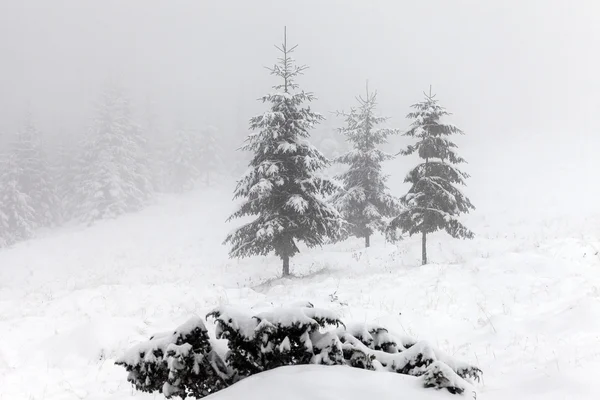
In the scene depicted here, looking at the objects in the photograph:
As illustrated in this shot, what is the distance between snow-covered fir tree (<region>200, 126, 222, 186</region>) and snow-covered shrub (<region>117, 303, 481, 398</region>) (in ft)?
184

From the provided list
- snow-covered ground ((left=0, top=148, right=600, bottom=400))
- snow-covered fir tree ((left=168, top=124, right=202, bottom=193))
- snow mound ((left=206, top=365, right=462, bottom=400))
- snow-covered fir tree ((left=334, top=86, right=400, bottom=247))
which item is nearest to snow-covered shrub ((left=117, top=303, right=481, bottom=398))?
snow mound ((left=206, top=365, right=462, bottom=400))

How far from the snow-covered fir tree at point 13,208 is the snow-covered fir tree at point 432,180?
39.9m

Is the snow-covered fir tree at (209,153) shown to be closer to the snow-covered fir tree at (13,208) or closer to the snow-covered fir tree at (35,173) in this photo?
the snow-covered fir tree at (35,173)

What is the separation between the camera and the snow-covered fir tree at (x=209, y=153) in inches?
2329

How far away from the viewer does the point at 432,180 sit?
1416cm

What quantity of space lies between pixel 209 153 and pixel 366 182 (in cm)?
4141

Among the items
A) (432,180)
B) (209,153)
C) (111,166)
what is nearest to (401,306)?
(432,180)

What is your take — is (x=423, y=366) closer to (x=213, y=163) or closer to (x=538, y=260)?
(x=538, y=260)

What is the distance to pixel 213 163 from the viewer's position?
59.8 metres

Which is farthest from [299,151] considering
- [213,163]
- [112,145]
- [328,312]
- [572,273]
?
[213,163]

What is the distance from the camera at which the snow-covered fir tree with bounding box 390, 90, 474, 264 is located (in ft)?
45.8

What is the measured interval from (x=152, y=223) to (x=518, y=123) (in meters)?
68.3

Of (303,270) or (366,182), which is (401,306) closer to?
(303,270)

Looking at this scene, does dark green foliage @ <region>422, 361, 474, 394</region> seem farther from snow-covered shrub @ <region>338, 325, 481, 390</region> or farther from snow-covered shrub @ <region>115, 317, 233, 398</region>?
snow-covered shrub @ <region>115, 317, 233, 398</region>
